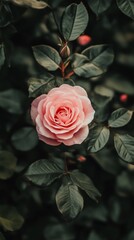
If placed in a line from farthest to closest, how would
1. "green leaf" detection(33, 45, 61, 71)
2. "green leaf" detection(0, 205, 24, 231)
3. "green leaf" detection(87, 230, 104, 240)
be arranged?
"green leaf" detection(87, 230, 104, 240) < "green leaf" detection(0, 205, 24, 231) < "green leaf" detection(33, 45, 61, 71)

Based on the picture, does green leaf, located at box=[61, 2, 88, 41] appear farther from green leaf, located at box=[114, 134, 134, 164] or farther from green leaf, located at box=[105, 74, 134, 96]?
green leaf, located at box=[105, 74, 134, 96]

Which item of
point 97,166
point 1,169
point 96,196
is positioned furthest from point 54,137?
point 97,166

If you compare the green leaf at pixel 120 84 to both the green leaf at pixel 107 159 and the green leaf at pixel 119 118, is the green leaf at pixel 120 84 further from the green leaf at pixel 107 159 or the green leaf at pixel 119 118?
the green leaf at pixel 119 118

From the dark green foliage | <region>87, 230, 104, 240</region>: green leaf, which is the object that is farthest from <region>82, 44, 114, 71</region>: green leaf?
<region>87, 230, 104, 240</region>: green leaf

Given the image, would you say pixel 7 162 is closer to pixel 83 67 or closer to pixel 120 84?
pixel 83 67

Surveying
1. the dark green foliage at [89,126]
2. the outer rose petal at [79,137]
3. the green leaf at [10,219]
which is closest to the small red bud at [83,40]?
the dark green foliage at [89,126]

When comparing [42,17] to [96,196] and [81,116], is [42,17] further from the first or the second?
[96,196]

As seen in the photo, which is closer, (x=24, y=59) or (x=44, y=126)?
(x=44, y=126)
